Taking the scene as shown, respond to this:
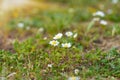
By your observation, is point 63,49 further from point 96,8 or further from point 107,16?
point 96,8

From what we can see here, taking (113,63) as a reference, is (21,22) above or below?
above

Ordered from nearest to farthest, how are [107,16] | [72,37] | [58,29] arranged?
[72,37] < [58,29] < [107,16]

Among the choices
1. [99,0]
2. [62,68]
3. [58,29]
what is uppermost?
[99,0]

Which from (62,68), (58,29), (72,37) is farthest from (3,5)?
(62,68)

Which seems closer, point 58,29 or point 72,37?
point 72,37

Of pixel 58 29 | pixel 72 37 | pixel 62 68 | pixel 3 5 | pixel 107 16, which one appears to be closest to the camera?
pixel 62 68

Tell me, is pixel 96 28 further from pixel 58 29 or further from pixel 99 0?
pixel 99 0
